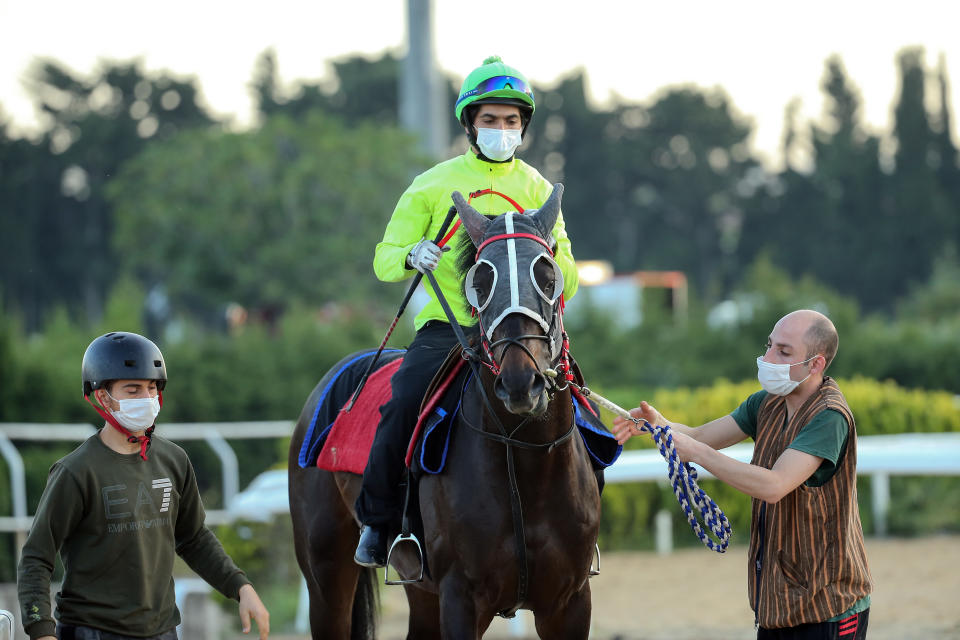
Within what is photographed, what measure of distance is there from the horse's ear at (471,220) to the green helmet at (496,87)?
0.66 meters

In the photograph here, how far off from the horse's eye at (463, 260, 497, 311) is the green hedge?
6.63 m

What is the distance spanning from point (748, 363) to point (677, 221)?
1912 inches

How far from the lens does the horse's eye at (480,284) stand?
3.79 m

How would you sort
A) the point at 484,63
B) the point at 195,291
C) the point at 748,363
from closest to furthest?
the point at 484,63 → the point at 748,363 → the point at 195,291

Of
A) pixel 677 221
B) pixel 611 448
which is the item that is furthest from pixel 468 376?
pixel 677 221

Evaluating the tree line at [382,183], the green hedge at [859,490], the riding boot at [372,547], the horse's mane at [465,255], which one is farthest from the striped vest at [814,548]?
the tree line at [382,183]

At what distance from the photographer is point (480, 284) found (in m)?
3.85

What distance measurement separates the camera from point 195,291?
3856cm

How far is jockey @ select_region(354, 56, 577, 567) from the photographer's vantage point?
444cm

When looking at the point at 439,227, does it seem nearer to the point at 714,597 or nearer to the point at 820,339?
the point at 820,339

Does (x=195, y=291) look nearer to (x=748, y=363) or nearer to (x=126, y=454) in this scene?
(x=748, y=363)

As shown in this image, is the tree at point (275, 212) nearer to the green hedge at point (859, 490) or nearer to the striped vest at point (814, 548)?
the green hedge at point (859, 490)

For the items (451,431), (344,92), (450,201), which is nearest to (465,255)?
(450,201)

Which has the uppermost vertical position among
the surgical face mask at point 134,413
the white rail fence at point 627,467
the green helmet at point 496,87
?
the green helmet at point 496,87
